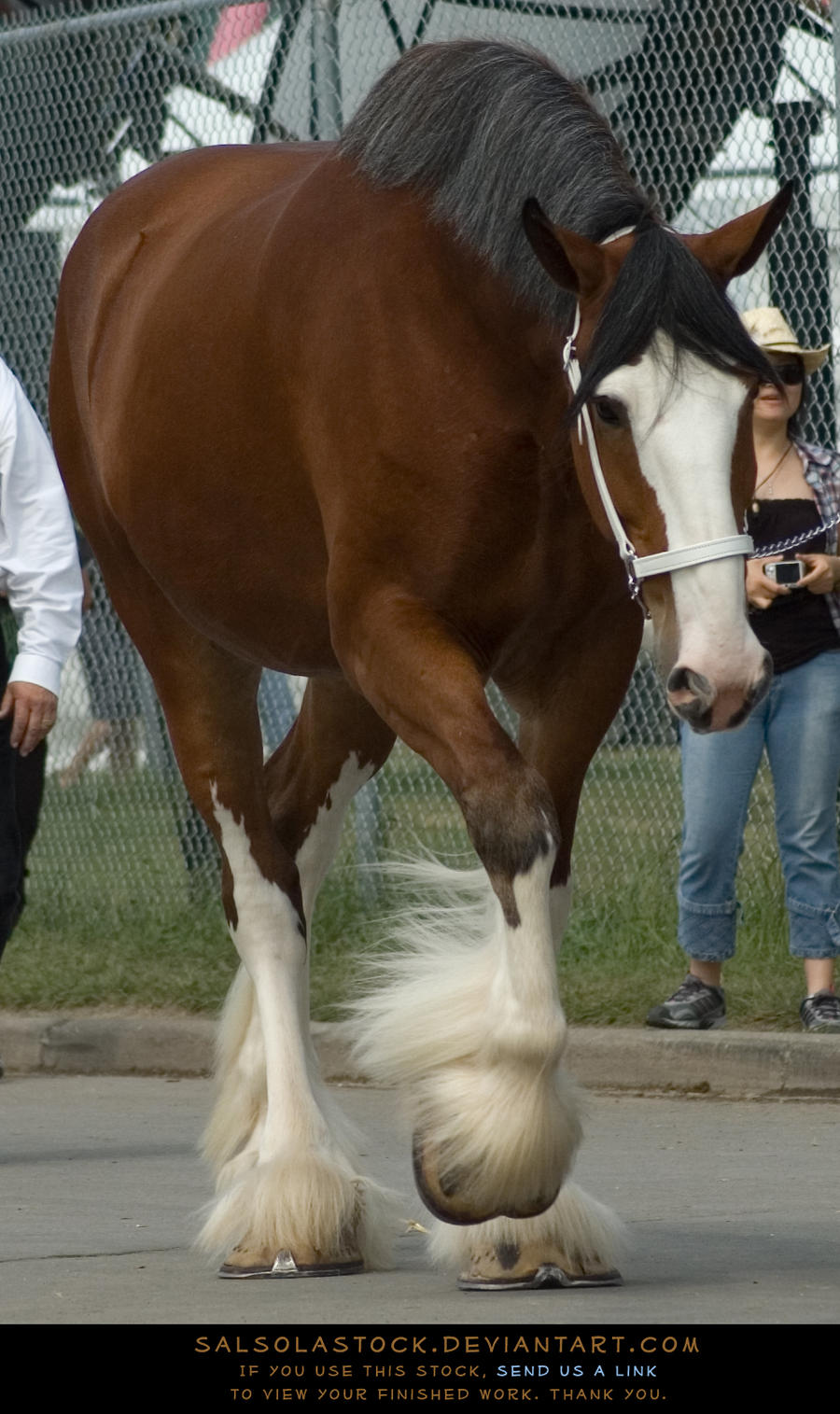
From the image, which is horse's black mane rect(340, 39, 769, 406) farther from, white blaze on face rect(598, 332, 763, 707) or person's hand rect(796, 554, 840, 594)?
person's hand rect(796, 554, 840, 594)

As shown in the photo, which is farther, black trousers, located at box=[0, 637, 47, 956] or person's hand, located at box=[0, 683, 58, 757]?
black trousers, located at box=[0, 637, 47, 956]

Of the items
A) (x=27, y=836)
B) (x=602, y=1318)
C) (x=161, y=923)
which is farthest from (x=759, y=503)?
(x=602, y=1318)

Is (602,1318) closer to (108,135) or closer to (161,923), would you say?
(161,923)

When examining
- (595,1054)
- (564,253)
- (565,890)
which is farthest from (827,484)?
(564,253)

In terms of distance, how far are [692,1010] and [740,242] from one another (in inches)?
144

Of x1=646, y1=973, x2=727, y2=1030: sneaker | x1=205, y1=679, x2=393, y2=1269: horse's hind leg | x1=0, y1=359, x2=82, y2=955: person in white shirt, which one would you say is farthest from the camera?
x1=646, y1=973, x2=727, y2=1030: sneaker

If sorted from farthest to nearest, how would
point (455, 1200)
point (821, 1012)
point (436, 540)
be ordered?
1. point (821, 1012)
2. point (436, 540)
3. point (455, 1200)

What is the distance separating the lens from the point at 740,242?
4133 millimetres

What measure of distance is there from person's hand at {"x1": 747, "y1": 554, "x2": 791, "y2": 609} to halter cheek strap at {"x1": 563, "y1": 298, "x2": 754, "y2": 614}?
3.17m

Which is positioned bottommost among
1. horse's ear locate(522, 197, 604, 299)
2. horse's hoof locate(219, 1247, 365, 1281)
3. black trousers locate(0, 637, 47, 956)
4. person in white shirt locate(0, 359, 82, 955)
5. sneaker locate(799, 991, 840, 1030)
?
sneaker locate(799, 991, 840, 1030)

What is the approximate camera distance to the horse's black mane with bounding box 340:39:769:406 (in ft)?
12.7

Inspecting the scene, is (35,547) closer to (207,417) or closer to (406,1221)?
(207,417)

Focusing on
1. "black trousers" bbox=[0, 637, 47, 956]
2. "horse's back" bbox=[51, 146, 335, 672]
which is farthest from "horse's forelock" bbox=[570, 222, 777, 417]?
"black trousers" bbox=[0, 637, 47, 956]
